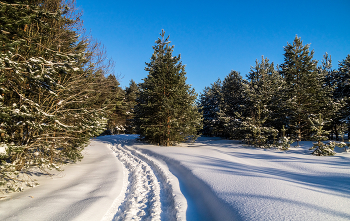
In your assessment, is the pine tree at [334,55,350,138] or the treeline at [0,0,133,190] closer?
the treeline at [0,0,133,190]

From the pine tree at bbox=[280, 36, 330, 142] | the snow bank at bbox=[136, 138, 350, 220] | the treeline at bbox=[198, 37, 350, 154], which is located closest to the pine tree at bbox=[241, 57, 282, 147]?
the treeline at bbox=[198, 37, 350, 154]

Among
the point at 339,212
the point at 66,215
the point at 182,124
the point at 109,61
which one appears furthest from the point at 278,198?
the point at 182,124

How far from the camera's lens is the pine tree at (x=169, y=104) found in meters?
15.2

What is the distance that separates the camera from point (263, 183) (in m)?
4.93

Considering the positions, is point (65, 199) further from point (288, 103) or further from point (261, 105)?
point (288, 103)

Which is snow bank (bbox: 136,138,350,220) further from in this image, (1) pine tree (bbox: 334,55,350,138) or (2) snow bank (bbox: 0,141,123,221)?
(1) pine tree (bbox: 334,55,350,138)

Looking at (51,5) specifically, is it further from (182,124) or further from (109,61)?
(182,124)

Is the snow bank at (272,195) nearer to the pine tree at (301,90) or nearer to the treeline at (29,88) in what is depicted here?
the treeline at (29,88)

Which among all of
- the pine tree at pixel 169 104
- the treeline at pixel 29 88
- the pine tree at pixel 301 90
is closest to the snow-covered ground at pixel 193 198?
the treeline at pixel 29 88

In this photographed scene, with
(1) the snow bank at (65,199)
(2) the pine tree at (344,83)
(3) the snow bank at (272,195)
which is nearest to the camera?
(3) the snow bank at (272,195)

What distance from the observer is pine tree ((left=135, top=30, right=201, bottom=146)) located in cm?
1525

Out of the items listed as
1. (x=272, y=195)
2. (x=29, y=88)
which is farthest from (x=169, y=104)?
(x=272, y=195)

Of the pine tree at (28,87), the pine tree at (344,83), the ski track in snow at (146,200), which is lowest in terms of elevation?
the ski track in snow at (146,200)

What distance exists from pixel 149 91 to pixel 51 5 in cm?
870
